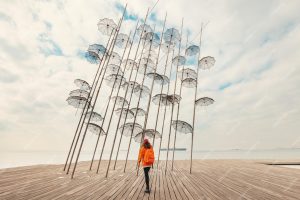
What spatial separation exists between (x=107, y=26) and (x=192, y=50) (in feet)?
20.6

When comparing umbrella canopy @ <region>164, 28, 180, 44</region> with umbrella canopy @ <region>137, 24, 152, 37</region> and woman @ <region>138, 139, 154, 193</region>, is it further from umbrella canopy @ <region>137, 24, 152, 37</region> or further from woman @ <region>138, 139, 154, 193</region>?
woman @ <region>138, 139, 154, 193</region>

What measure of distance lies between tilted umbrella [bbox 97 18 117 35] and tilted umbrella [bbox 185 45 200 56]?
5.44m

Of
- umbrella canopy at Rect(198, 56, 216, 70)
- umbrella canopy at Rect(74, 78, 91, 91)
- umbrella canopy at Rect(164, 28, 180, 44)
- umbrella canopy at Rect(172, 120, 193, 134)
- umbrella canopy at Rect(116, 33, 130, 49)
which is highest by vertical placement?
umbrella canopy at Rect(164, 28, 180, 44)

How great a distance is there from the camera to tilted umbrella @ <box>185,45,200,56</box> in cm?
1511

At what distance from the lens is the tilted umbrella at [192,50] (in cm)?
1511

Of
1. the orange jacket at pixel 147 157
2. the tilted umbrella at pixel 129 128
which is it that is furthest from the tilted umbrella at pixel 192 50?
the orange jacket at pixel 147 157

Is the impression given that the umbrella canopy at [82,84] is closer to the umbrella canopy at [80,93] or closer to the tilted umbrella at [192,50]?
the umbrella canopy at [80,93]

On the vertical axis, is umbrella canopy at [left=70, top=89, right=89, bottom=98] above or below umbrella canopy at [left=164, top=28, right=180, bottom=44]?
below

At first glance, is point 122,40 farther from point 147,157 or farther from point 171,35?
point 147,157

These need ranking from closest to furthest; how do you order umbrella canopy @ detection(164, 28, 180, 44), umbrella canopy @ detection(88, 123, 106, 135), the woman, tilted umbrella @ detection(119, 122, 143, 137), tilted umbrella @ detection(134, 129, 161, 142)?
1. the woman
2. umbrella canopy @ detection(88, 123, 106, 135)
3. tilted umbrella @ detection(134, 129, 161, 142)
4. tilted umbrella @ detection(119, 122, 143, 137)
5. umbrella canopy @ detection(164, 28, 180, 44)

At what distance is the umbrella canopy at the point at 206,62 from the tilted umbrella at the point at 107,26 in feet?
20.4

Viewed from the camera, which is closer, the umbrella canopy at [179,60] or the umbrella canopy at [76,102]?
the umbrella canopy at [76,102]

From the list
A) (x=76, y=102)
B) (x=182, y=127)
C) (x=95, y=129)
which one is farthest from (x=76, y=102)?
(x=182, y=127)

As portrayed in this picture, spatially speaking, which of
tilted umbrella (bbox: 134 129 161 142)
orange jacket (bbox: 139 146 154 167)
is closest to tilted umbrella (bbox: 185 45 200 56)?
tilted umbrella (bbox: 134 129 161 142)
